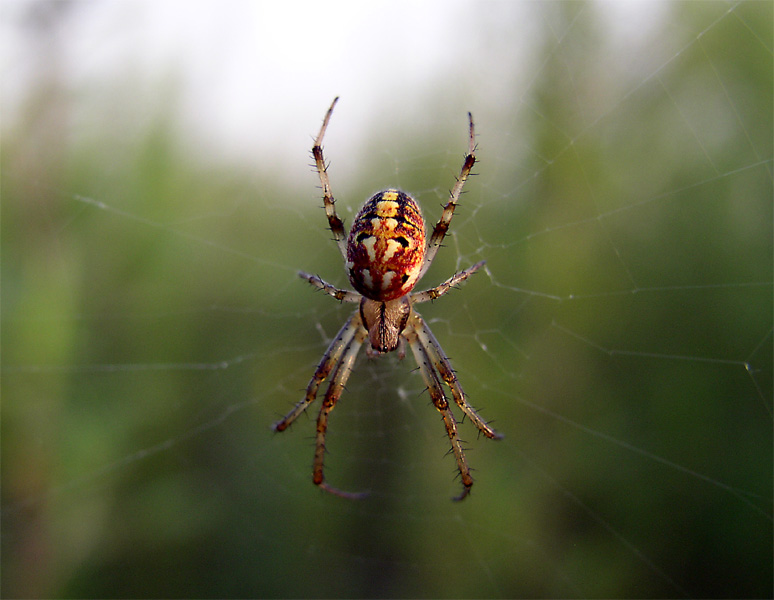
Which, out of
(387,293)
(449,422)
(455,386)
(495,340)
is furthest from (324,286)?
(495,340)

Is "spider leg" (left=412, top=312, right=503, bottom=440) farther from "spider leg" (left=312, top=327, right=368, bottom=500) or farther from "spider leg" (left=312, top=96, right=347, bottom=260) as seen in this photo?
"spider leg" (left=312, top=96, right=347, bottom=260)

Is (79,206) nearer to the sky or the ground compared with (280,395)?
nearer to the sky

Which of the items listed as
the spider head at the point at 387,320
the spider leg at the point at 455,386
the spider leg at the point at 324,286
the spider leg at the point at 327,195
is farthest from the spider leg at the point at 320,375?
the spider leg at the point at 327,195

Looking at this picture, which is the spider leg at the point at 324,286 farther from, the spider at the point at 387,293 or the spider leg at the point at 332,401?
the spider leg at the point at 332,401

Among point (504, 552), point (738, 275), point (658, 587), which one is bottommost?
point (658, 587)

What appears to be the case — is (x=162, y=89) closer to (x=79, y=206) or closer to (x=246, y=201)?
(x=79, y=206)

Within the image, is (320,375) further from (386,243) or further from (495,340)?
(495,340)

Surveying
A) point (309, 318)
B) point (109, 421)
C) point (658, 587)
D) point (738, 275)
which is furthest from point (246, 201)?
point (658, 587)

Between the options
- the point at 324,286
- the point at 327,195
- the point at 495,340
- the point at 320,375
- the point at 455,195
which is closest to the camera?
the point at 455,195
